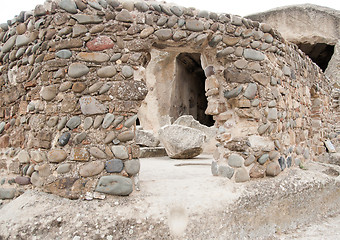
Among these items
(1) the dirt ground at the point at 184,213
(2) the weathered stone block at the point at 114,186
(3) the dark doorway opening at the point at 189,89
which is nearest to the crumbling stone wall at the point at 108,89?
(2) the weathered stone block at the point at 114,186

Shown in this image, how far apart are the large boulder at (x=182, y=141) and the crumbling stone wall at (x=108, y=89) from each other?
2909 millimetres

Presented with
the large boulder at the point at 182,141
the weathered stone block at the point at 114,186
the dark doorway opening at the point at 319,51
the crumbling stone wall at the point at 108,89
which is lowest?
the large boulder at the point at 182,141

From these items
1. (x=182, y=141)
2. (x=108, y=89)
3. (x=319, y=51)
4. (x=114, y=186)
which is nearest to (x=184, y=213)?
(x=114, y=186)

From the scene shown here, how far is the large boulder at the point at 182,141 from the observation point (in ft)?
20.1

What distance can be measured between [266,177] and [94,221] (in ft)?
6.17

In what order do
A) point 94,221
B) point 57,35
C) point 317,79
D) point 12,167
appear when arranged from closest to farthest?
point 94,221
point 57,35
point 12,167
point 317,79

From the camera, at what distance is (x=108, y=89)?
8.45ft

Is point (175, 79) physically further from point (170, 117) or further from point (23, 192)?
point (23, 192)

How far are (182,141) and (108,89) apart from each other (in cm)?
378

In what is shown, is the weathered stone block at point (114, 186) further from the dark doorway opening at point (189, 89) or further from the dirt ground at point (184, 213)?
the dark doorway opening at point (189, 89)

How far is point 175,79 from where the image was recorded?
10797 mm

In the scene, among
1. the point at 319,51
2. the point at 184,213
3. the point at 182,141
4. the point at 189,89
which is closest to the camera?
the point at 184,213

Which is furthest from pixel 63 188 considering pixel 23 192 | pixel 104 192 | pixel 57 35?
pixel 57 35

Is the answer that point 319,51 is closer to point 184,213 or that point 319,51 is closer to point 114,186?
point 184,213
